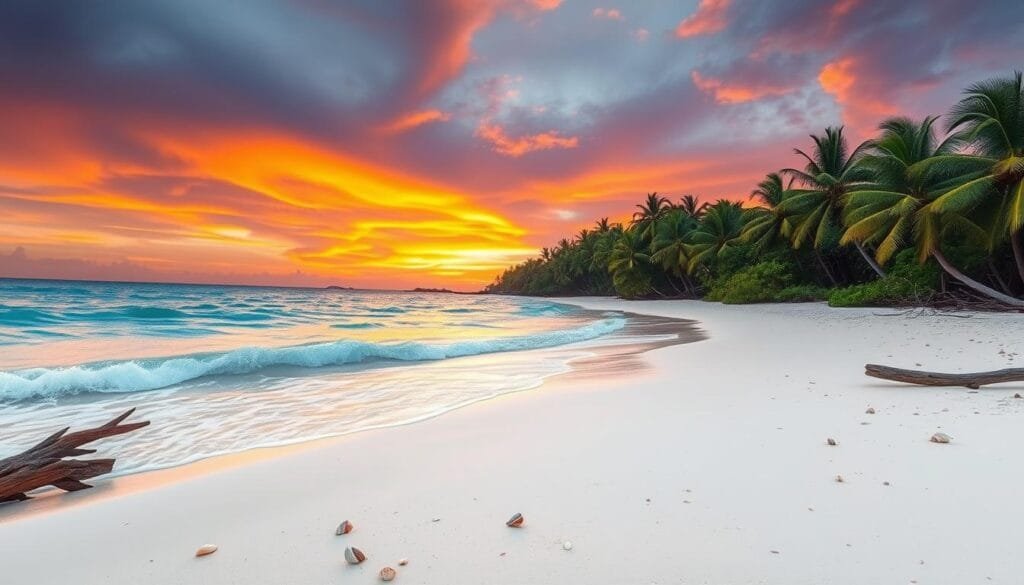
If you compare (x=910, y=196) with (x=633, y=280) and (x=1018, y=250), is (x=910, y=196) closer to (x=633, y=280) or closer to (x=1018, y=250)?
(x=1018, y=250)

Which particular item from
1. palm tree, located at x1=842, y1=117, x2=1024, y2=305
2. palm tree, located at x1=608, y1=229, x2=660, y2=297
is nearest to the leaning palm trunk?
palm tree, located at x1=842, y1=117, x2=1024, y2=305

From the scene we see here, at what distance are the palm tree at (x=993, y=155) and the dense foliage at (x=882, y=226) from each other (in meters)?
0.03

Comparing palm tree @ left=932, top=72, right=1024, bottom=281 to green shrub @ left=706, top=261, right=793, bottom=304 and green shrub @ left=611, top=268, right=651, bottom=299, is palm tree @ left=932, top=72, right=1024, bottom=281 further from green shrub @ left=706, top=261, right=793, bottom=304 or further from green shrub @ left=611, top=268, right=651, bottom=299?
green shrub @ left=611, top=268, right=651, bottom=299

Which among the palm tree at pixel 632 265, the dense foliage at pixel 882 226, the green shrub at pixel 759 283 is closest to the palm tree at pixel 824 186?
the dense foliage at pixel 882 226

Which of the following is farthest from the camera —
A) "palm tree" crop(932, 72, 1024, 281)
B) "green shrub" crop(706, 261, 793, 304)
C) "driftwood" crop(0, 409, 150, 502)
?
"green shrub" crop(706, 261, 793, 304)

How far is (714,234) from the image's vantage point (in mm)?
40062

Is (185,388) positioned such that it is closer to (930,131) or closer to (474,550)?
(474,550)

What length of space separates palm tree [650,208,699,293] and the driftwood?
1726 inches

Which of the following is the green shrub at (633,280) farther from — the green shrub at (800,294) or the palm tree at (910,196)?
the palm tree at (910,196)

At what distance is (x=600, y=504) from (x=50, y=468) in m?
3.83

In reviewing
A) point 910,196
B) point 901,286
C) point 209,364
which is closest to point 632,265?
point 901,286

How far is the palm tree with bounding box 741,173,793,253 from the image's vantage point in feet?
98.6

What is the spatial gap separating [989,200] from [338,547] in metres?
21.0

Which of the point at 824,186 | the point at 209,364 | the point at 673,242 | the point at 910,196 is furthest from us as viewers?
the point at 673,242
